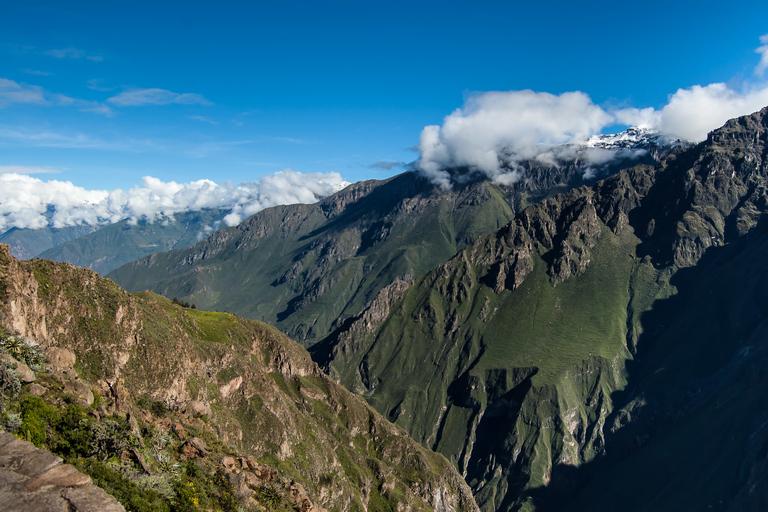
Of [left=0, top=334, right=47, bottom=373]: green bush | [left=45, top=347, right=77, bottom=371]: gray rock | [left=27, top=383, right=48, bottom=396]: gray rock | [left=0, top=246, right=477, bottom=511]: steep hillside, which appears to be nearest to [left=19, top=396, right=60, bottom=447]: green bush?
[left=0, top=246, right=477, bottom=511]: steep hillside

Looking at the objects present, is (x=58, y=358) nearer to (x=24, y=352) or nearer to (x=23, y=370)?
(x=24, y=352)

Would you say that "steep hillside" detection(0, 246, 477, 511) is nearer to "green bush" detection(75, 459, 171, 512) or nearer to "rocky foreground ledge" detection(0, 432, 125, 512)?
"green bush" detection(75, 459, 171, 512)

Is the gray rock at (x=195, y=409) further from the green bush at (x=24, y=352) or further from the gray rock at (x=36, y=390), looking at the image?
the gray rock at (x=36, y=390)

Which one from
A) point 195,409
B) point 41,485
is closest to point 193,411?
point 195,409

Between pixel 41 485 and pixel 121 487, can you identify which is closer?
pixel 41 485

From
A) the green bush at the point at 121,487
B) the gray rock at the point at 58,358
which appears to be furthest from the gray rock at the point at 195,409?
the green bush at the point at 121,487

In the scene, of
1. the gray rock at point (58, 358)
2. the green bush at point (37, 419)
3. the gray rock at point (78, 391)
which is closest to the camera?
the green bush at point (37, 419)
